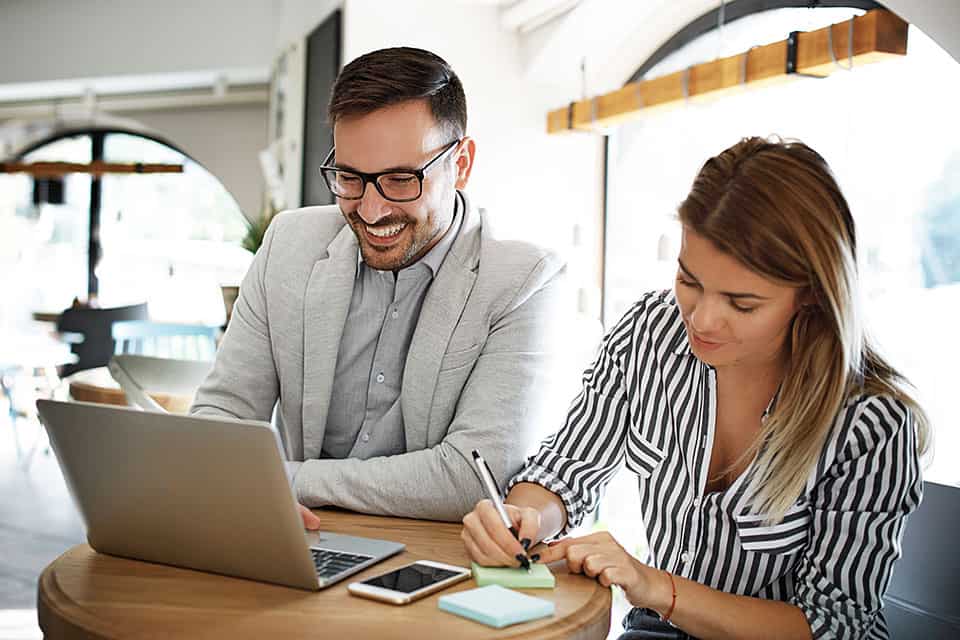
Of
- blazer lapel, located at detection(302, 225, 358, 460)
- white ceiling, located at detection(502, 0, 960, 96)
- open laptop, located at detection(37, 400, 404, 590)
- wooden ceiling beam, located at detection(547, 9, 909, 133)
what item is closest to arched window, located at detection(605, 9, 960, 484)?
wooden ceiling beam, located at detection(547, 9, 909, 133)

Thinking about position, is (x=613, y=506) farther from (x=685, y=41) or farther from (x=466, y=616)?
(x=466, y=616)

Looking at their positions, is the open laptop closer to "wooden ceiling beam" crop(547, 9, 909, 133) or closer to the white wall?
"wooden ceiling beam" crop(547, 9, 909, 133)

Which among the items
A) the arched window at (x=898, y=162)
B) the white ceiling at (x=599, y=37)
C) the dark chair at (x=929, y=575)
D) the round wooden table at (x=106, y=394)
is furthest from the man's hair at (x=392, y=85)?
the white ceiling at (x=599, y=37)

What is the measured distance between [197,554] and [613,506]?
11.7 feet

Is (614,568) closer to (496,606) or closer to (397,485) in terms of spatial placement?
(496,606)

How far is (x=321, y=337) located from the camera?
186cm

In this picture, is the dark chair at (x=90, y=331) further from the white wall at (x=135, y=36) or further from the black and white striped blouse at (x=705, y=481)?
the black and white striped blouse at (x=705, y=481)

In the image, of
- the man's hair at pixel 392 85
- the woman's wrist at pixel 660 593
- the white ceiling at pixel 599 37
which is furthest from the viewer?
the white ceiling at pixel 599 37

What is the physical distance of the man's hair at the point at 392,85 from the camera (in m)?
1.76

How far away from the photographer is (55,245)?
32.0 ft

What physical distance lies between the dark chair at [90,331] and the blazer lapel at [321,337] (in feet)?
19.2

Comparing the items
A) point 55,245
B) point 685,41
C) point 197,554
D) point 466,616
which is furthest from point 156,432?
Result: point 55,245

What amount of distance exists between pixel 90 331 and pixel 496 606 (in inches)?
265

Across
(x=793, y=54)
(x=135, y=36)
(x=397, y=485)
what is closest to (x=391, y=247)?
(x=397, y=485)
